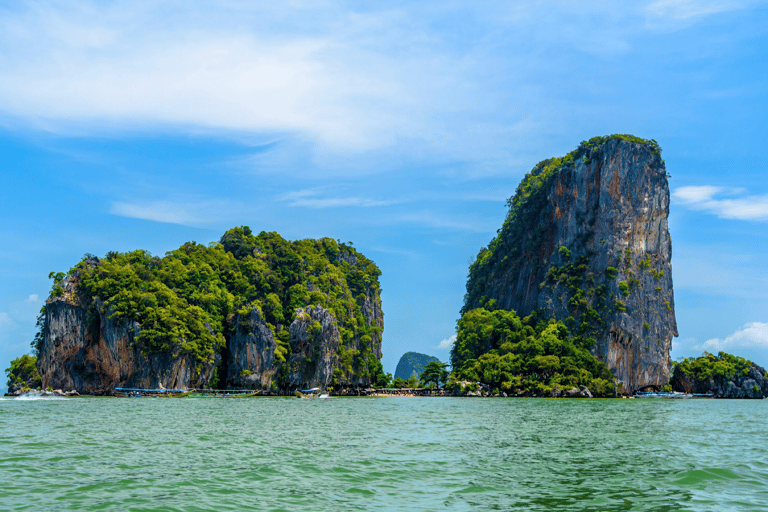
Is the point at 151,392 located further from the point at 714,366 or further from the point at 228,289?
the point at 714,366

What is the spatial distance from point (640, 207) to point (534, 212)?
2248 centimetres

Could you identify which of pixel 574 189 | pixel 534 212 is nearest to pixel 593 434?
pixel 574 189

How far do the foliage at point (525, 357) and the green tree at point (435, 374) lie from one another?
245 cm

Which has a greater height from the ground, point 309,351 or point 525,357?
point 309,351

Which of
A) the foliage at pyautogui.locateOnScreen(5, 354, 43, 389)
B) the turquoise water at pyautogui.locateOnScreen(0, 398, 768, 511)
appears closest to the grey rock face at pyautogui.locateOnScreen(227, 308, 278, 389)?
the foliage at pyautogui.locateOnScreen(5, 354, 43, 389)

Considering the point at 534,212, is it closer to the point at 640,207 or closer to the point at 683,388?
the point at 640,207

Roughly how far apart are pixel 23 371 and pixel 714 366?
96637 millimetres

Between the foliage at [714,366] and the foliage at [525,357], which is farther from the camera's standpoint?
the foliage at [714,366]

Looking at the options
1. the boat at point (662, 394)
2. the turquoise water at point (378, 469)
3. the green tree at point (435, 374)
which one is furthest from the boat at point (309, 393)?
the turquoise water at point (378, 469)

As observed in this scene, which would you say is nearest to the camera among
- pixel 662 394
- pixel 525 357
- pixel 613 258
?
pixel 525 357

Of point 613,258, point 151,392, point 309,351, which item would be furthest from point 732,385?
point 151,392

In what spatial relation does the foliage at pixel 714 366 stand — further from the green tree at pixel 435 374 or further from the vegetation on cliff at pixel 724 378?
the green tree at pixel 435 374

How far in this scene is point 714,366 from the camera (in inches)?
3674

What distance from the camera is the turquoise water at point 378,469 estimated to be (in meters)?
11.8
